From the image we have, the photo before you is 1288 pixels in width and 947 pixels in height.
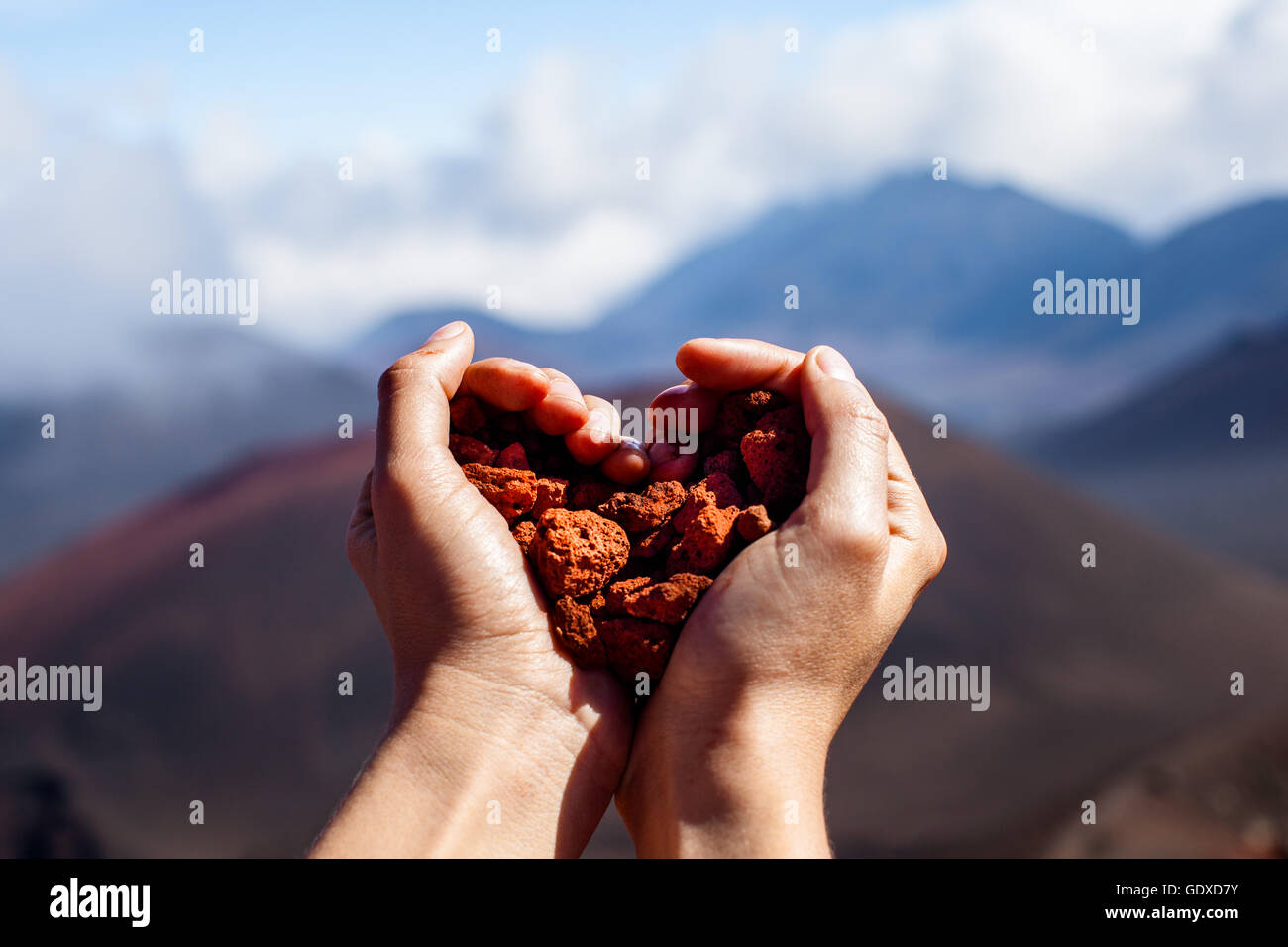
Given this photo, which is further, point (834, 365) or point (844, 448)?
point (834, 365)

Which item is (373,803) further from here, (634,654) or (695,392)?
(695,392)

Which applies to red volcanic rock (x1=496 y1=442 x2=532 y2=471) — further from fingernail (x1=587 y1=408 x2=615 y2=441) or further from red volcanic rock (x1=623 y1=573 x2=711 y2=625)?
red volcanic rock (x1=623 y1=573 x2=711 y2=625)

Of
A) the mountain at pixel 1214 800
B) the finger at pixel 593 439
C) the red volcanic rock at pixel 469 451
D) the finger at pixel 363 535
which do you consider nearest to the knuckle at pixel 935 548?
the finger at pixel 593 439

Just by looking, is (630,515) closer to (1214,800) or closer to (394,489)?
(394,489)

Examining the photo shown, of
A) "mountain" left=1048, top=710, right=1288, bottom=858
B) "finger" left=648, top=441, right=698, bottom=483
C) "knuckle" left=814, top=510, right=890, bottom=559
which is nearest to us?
"knuckle" left=814, top=510, right=890, bottom=559

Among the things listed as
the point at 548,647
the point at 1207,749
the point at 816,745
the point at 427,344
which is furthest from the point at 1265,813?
the point at 427,344

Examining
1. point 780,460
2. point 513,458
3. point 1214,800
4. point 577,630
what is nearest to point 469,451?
point 513,458

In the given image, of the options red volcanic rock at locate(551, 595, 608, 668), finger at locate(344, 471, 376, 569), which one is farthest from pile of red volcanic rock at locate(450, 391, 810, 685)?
finger at locate(344, 471, 376, 569)
